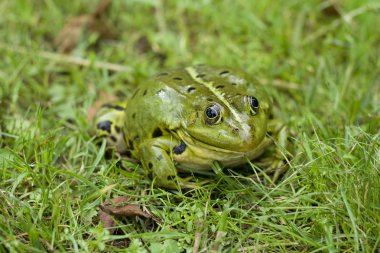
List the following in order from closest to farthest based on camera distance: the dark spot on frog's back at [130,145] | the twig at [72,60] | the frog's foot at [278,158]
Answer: the frog's foot at [278,158] < the dark spot on frog's back at [130,145] < the twig at [72,60]

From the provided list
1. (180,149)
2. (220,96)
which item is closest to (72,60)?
(180,149)

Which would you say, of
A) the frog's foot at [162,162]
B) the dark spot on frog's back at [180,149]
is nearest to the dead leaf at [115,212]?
the frog's foot at [162,162]

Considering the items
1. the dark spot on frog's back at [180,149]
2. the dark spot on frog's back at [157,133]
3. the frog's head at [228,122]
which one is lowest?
the dark spot on frog's back at [180,149]

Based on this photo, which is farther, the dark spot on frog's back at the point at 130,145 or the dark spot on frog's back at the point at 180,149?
the dark spot on frog's back at the point at 130,145

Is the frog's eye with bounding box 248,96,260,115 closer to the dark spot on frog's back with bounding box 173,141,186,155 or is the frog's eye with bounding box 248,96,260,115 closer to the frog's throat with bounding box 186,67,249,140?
the frog's throat with bounding box 186,67,249,140

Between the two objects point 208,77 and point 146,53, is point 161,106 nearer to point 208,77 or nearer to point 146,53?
point 208,77

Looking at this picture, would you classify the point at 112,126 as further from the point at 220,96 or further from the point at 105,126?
the point at 220,96

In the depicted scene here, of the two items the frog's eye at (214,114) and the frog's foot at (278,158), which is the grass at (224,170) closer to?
the frog's foot at (278,158)

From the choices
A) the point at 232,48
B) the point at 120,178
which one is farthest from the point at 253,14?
the point at 120,178
